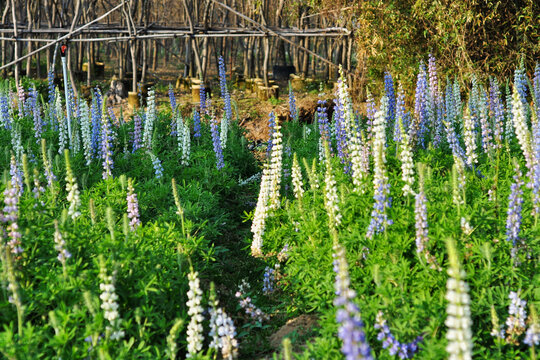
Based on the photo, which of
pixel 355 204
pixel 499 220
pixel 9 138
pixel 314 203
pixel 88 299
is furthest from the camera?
pixel 9 138

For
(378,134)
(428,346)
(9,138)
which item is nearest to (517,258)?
(428,346)

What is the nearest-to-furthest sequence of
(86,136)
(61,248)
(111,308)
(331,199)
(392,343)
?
(392,343) < (111,308) < (61,248) < (331,199) < (86,136)

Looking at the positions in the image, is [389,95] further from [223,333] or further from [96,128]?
[223,333]

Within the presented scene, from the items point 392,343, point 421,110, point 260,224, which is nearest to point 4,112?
point 260,224

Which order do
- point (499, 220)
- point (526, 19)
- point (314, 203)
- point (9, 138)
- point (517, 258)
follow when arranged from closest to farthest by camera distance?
1. point (517, 258)
2. point (499, 220)
3. point (314, 203)
4. point (9, 138)
5. point (526, 19)

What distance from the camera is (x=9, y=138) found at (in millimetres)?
8289

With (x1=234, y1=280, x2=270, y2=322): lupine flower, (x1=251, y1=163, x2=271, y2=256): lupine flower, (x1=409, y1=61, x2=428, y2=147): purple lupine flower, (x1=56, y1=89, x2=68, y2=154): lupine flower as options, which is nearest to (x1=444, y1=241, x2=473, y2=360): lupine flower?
(x1=234, y1=280, x2=270, y2=322): lupine flower

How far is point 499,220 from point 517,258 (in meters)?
0.49

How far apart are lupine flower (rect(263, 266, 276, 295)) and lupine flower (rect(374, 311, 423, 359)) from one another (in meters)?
1.97

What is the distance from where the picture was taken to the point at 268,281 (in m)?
5.44

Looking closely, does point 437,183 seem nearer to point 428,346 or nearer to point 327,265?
point 327,265

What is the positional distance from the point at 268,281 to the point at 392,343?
6.77 ft

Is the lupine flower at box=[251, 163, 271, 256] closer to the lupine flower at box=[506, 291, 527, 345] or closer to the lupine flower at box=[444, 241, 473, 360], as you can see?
the lupine flower at box=[506, 291, 527, 345]

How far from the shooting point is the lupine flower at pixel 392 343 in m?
3.48
